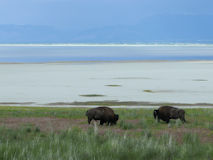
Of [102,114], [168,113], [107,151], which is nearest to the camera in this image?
[107,151]

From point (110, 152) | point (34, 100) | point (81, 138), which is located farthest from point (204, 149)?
point (34, 100)

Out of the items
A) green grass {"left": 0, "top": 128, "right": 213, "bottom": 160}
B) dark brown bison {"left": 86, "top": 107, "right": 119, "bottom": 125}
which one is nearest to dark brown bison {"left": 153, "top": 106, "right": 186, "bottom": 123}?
dark brown bison {"left": 86, "top": 107, "right": 119, "bottom": 125}

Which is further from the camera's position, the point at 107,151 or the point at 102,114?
the point at 102,114

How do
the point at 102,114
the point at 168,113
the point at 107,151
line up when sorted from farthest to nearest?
the point at 168,113 → the point at 102,114 → the point at 107,151

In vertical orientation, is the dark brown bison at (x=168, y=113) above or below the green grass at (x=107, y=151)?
above

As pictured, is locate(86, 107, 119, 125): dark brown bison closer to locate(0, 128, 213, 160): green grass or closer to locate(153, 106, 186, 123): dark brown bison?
locate(153, 106, 186, 123): dark brown bison

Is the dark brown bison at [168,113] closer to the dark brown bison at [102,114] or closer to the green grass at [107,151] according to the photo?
the dark brown bison at [102,114]

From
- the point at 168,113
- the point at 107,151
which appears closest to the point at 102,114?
the point at 168,113

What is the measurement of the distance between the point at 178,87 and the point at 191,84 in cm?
406

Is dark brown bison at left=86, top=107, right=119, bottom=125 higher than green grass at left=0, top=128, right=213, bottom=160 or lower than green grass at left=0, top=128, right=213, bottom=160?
higher

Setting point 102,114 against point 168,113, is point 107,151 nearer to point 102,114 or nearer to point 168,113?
point 102,114

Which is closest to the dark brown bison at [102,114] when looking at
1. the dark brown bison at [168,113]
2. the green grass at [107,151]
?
the dark brown bison at [168,113]

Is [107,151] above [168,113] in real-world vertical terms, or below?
below

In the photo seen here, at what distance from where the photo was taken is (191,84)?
5269 centimetres
